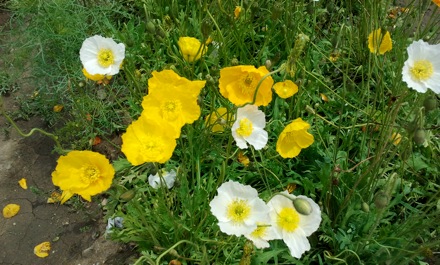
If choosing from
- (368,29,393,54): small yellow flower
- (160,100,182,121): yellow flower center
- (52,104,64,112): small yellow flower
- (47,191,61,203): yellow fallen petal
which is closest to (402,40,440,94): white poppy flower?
(368,29,393,54): small yellow flower

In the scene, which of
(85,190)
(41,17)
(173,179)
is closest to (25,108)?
(41,17)

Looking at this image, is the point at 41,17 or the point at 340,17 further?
the point at 340,17

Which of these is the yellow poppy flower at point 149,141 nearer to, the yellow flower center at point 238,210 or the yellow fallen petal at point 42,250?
the yellow flower center at point 238,210

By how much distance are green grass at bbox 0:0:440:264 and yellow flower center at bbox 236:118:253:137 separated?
91 mm

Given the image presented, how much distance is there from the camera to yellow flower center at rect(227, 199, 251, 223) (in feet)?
3.99

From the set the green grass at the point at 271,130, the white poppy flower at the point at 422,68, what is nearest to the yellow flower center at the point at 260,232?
the green grass at the point at 271,130

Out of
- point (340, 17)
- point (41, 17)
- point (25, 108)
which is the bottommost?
point (25, 108)

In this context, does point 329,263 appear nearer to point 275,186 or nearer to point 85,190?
point 275,186

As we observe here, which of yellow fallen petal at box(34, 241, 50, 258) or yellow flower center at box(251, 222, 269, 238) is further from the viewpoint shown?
yellow fallen petal at box(34, 241, 50, 258)

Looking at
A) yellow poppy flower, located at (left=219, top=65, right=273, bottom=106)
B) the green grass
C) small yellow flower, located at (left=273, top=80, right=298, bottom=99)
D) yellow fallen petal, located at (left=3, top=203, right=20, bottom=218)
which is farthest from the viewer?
yellow fallen petal, located at (left=3, top=203, right=20, bottom=218)

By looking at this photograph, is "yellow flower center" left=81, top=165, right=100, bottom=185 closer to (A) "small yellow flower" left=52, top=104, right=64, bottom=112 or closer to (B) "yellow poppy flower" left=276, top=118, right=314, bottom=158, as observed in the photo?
(B) "yellow poppy flower" left=276, top=118, right=314, bottom=158

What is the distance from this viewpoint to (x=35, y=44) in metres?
2.27

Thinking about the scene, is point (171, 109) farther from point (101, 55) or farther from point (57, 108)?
point (57, 108)

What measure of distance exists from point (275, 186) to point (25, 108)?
1.40 m
